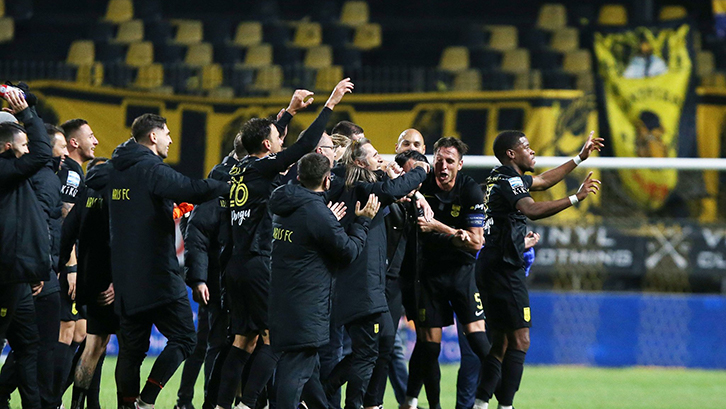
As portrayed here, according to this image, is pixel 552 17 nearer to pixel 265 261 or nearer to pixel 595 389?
pixel 595 389

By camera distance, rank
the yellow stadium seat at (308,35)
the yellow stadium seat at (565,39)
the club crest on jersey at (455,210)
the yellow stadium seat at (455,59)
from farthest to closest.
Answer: the yellow stadium seat at (565,39) < the yellow stadium seat at (308,35) < the yellow stadium seat at (455,59) < the club crest on jersey at (455,210)

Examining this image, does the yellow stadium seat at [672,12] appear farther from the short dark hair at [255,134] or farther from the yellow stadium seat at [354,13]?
the short dark hair at [255,134]

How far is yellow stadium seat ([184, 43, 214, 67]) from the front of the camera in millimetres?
15688

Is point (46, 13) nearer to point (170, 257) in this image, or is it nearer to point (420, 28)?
point (420, 28)

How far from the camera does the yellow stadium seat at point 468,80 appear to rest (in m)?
14.7

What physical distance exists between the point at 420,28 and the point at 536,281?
689cm

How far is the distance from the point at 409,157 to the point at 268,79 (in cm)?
713

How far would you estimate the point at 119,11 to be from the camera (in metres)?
16.8

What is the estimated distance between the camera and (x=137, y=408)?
19.6 feet

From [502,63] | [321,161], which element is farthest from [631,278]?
[321,161]

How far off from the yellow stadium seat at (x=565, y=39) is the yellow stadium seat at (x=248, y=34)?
5.07m

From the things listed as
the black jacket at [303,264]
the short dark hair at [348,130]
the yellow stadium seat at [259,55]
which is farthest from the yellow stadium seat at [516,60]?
the black jacket at [303,264]

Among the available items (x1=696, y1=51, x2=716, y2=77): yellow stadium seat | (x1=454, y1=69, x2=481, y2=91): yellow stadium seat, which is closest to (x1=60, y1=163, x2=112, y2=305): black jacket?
(x1=454, y1=69, x2=481, y2=91): yellow stadium seat

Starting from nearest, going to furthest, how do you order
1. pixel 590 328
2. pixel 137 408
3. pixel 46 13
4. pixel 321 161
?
pixel 321 161 < pixel 137 408 < pixel 590 328 < pixel 46 13
